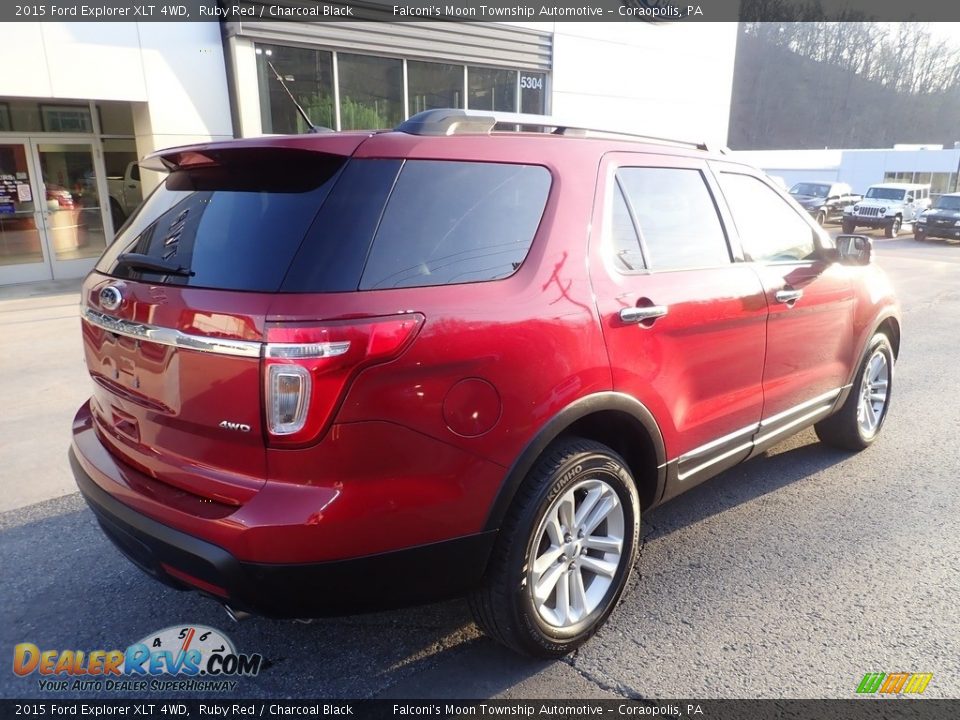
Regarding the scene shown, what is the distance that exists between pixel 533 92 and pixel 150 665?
14.2 metres

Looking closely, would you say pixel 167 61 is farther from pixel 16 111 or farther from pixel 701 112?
pixel 701 112

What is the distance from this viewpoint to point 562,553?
260cm

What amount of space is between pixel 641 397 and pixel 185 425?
1.66m

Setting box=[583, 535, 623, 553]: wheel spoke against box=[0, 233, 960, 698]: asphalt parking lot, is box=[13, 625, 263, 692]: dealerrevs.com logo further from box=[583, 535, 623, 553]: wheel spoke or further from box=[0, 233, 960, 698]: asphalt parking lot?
box=[583, 535, 623, 553]: wheel spoke

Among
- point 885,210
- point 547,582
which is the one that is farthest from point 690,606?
point 885,210

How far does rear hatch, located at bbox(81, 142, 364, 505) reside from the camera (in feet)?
6.72

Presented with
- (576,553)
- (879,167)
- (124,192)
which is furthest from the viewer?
(879,167)

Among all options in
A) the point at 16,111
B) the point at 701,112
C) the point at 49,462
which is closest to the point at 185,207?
the point at 49,462

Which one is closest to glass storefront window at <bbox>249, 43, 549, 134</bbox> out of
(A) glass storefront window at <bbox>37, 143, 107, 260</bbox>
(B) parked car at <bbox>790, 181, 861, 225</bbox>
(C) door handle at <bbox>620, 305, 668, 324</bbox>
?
(A) glass storefront window at <bbox>37, 143, 107, 260</bbox>

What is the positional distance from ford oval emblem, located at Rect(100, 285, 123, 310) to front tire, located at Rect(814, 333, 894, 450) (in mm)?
4084

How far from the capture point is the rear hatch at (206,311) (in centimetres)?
205

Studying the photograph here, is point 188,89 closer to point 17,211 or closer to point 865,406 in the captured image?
point 17,211

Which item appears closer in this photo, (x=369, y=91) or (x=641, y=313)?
(x=641, y=313)

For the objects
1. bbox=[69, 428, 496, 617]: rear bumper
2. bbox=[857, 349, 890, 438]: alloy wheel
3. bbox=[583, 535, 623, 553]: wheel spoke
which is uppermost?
bbox=[69, 428, 496, 617]: rear bumper
